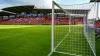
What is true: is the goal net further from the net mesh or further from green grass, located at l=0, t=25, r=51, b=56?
green grass, located at l=0, t=25, r=51, b=56

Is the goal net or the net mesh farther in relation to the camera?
the net mesh

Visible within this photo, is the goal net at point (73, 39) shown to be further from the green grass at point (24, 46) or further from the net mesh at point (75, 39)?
the green grass at point (24, 46)

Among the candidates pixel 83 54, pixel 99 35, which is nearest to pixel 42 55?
pixel 83 54

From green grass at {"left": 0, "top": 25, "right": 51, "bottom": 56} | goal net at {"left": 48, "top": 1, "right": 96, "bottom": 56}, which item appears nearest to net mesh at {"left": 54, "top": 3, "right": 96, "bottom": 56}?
goal net at {"left": 48, "top": 1, "right": 96, "bottom": 56}

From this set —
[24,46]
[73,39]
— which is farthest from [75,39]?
[24,46]

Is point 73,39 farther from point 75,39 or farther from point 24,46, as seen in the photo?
point 24,46

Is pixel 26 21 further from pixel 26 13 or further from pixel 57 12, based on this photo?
pixel 57 12

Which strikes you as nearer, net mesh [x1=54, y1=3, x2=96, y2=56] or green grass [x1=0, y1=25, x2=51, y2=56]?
green grass [x1=0, y1=25, x2=51, y2=56]

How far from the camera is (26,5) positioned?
61438 mm

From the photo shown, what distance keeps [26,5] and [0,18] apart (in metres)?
24.8

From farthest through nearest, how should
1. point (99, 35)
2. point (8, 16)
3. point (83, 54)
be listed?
point (8, 16) → point (99, 35) → point (83, 54)

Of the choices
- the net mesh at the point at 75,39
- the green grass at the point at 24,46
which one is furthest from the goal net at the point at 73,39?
the green grass at the point at 24,46

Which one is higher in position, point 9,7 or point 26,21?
point 9,7

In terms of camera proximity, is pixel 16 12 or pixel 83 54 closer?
pixel 83 54
